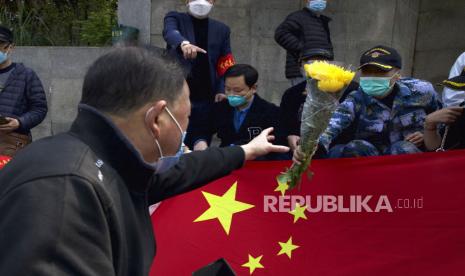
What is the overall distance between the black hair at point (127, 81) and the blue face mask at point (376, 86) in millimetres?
2712

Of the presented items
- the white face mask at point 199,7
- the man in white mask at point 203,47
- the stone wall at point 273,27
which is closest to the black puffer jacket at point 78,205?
the man in white mask at point 203,47

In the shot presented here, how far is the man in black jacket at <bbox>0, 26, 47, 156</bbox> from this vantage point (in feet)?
17.3

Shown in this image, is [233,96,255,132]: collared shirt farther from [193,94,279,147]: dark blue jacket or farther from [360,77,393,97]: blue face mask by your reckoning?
[360,77,393,97]: blue face mask

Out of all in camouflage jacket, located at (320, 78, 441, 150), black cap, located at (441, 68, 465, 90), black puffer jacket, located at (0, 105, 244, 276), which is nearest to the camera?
black puffer jacket, located at (0, 105, 244, 276)

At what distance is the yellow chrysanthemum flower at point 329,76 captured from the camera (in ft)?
8.54

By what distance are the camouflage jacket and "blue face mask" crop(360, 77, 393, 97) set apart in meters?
0.06

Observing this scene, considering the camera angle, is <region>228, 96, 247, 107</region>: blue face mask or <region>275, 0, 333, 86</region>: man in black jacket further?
<region>275, 0, 333, 86</region>: man in black jacket

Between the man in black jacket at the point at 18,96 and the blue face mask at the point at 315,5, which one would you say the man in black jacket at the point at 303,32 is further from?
the man in black jacket at the point at 18,96

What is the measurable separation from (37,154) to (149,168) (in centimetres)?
34

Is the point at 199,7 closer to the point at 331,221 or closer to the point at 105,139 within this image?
the point at 331,221

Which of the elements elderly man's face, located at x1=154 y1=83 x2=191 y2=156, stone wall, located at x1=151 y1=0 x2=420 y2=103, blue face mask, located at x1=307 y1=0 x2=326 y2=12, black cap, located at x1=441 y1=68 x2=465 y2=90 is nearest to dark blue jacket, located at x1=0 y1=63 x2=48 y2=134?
stone wall, located at x1=151 y1=0 x2=420 y2=103

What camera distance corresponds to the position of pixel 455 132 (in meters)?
3.68

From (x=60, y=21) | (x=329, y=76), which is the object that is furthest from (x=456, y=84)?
(x=60, y=21)

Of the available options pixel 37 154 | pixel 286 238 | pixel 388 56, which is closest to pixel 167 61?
pixel 37 154
